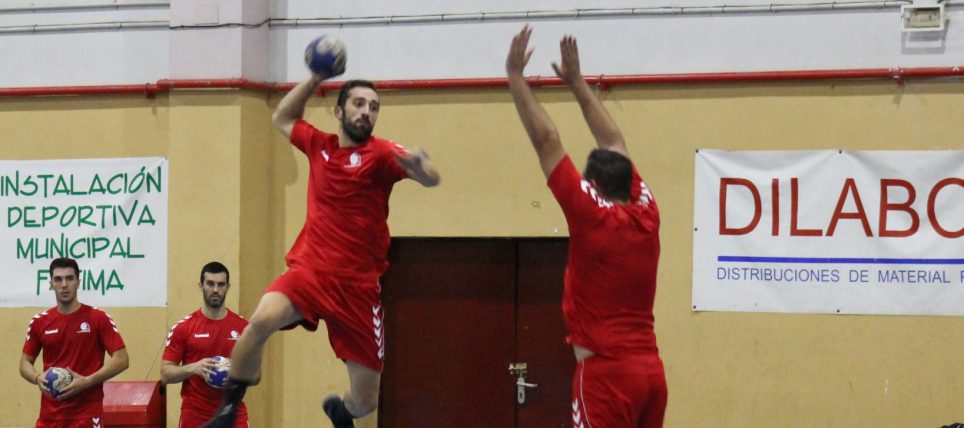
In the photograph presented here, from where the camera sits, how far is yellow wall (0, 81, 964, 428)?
40.4ft

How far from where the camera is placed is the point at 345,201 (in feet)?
25.1

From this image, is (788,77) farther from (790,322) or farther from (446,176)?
(446,176)

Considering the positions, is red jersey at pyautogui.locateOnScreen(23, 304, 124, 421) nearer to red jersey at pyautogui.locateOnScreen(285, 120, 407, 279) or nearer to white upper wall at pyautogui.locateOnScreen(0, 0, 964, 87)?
white upper wall at pyautogui.locateOnScreen(0, 0, 964, 87)

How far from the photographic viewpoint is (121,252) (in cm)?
1376

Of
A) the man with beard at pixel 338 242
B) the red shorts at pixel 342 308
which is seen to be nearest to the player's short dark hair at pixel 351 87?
the man with beard at pixel 338 242

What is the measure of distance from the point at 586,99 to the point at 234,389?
2.92 meters

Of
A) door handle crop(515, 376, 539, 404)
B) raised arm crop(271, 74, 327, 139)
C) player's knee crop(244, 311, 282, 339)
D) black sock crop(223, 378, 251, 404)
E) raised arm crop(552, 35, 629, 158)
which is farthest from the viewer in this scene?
door handle crop(515, 376, 539, 404)

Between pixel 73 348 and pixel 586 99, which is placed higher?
pixel 586 99

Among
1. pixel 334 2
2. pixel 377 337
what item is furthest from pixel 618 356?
pixel 334 2

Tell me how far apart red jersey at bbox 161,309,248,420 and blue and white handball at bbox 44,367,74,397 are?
745 mm

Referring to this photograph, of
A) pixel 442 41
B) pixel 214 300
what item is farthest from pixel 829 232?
pixel 214 300

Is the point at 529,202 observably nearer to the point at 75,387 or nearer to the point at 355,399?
the point at 75,387

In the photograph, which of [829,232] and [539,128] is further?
[829,232]

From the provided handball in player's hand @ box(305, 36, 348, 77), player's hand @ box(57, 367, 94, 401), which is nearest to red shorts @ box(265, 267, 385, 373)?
handball in player's hand @ box(305, 36, 348, 77)
